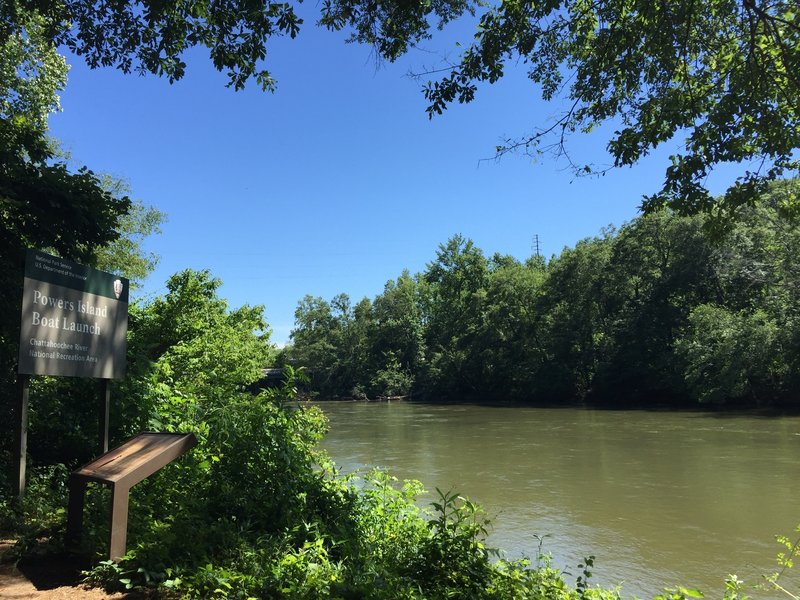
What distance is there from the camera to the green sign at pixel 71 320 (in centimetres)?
475

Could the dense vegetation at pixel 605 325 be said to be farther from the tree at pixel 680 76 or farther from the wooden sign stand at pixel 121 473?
the wooden sign stand at pixel 121 473

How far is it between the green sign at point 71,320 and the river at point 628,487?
175 inches

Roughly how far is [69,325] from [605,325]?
149 feet

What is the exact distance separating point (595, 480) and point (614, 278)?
33.6 m

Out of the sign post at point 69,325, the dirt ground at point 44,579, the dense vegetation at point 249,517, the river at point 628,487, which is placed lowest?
the river at point 628,487

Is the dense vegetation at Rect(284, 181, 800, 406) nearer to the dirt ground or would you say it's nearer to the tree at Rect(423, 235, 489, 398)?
the tree at Rect(423, 235, 489, 398)

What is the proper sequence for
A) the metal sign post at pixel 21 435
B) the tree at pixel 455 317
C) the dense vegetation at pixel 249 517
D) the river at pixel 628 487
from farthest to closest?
1. the tree at pixel 455 317
2. the river at pixel 628 487
3. the metal sign post at pixel 21 435
4. the dense vegetation at pixel 249 517

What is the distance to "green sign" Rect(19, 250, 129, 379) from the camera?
15.6 feet

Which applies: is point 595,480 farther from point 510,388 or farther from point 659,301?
point 510,388

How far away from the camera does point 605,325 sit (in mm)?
46188

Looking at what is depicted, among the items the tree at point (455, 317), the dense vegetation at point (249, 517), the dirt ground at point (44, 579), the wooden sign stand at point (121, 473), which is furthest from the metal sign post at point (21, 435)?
the tree at point (455, 317)

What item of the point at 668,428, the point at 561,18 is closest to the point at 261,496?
the point at 561,18

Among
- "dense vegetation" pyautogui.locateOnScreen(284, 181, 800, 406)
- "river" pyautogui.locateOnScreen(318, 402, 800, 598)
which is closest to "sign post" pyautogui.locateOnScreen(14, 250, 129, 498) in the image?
"river" pyautogui.locateOnScreen(318, 402, 800, 598)

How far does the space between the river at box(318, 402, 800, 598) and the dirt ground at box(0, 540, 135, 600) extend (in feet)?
11.9
